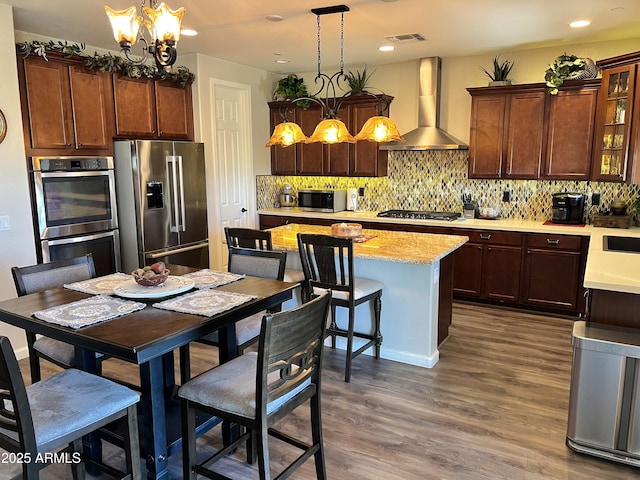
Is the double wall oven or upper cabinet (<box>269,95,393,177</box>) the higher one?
upper cabinet (<box>269,95,393,177</box>)

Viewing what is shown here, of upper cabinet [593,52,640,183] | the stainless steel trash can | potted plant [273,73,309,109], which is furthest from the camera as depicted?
potted plant [273,73,309,109]

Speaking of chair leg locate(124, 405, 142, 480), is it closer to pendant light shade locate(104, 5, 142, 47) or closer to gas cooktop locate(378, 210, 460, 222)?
pendant light shade locate(104, 5, 142, 47)

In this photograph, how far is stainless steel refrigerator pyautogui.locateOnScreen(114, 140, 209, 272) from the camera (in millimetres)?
4680

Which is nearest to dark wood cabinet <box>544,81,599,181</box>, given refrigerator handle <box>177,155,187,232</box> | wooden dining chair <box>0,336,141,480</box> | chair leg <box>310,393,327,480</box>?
refrigerator handle <box>177,155,187,232</box>

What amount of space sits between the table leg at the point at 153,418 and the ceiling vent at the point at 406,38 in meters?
3.77

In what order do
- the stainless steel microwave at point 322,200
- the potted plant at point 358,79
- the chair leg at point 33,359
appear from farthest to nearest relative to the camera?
the stainless steel microwave at point 322,200 < the potted plant at point 358,79 < the chair leg at point 33,359

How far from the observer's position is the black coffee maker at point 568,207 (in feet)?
16.3

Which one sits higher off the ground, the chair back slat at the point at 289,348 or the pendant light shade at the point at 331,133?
the pendant light shade at the point at 331,133

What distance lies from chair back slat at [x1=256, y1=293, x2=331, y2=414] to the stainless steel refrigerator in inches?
121

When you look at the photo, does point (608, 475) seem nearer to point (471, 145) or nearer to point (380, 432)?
point (380, 432)

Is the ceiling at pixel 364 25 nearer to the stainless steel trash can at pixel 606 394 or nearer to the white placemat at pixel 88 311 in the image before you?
the white placemat at pixel 88 311

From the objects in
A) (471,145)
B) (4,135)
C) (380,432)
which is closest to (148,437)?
(380,432)

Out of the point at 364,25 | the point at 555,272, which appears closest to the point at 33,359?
the point at 364,25

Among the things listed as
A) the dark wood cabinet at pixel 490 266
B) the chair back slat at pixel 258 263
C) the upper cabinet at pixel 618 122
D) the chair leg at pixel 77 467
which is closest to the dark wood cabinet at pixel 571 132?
the upper cabinet at pixel 618 122
